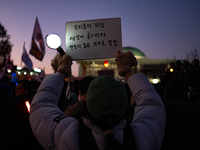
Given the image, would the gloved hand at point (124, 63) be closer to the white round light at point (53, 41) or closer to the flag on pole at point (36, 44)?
the white round light at point (53, 41)

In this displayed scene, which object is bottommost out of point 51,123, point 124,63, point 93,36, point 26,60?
point 51,123

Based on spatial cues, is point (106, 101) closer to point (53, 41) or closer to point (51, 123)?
point (51, 123)

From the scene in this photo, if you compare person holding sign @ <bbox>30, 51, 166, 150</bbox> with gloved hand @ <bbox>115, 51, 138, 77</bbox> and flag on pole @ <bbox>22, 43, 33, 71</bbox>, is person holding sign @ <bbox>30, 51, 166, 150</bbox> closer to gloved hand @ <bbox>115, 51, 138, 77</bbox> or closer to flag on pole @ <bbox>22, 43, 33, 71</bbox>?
gloved hand @ <bbox>115, 51, 138, 77</bbox>

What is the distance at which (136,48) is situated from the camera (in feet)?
141

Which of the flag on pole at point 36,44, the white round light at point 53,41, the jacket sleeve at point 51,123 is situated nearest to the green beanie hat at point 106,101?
the jacket sleeve at point 51,123

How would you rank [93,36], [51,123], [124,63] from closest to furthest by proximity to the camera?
[51,123]
[124,63]
[93,36]

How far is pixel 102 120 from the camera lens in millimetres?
915

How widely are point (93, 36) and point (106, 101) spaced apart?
1.22m

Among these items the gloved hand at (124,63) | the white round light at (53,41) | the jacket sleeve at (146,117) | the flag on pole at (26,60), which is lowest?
the jacket sleeve at (146,117)

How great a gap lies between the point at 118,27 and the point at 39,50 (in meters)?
7.81

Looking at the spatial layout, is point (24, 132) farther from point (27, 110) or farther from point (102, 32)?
point (102, 32)

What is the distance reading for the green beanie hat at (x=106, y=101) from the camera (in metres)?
0.89

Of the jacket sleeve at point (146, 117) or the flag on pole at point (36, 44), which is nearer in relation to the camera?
the jacket sleeve at point (146, 117)

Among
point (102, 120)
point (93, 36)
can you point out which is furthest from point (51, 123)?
point (93, 36)
